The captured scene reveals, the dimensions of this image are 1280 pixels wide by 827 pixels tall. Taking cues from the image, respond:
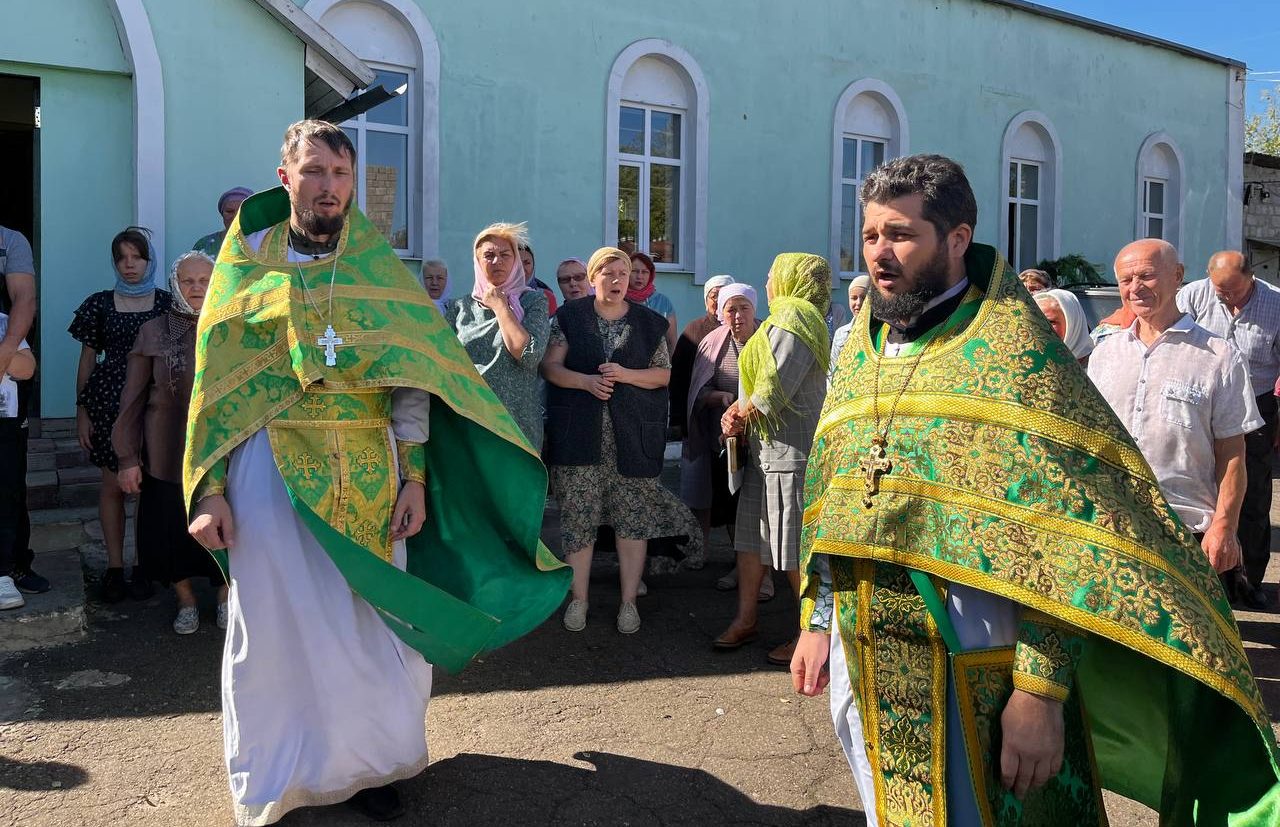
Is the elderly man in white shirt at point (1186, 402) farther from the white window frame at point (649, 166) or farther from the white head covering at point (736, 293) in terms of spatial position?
the white window frame at point (649, 166)

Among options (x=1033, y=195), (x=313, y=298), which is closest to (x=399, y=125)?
(x=313, y=298)

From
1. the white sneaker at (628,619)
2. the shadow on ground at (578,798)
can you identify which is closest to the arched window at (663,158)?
the white sneaker at (628,619)

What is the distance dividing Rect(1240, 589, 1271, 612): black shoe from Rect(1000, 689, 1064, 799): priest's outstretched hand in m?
4.74

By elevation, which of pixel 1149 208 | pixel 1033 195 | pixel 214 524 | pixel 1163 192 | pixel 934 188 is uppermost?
pixel 1163 192

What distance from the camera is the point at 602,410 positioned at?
5539mm

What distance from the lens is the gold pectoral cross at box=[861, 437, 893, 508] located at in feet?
7.41

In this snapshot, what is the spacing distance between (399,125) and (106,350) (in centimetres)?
584

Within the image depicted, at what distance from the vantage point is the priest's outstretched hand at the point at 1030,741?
2.02 metres

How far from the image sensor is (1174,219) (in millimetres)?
17859

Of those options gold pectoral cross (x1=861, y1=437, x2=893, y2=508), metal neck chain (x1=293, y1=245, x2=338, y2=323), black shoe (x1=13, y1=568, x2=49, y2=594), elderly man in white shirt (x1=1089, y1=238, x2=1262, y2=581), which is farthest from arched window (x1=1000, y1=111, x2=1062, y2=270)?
gold pectoral cross (x1=861, y1=437, x2=893, y2=508)

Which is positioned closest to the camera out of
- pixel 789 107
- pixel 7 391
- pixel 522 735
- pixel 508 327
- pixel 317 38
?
pixel 522 735

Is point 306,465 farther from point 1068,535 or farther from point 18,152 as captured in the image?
point 18,152

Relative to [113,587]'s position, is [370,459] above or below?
above

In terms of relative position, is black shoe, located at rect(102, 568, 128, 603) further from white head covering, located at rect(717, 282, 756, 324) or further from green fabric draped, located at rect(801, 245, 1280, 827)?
green fabric draped, located at rect(801, 245, 1280, 827)
